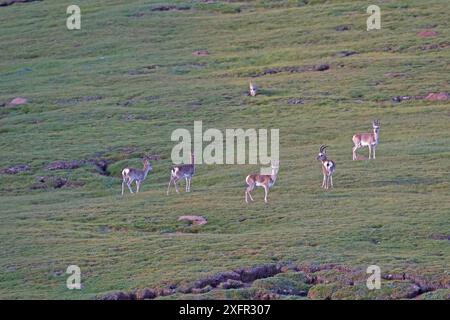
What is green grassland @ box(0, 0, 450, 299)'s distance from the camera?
31.5 meters

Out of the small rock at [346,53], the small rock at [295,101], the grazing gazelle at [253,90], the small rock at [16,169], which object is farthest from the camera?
the small rock at [346,53]

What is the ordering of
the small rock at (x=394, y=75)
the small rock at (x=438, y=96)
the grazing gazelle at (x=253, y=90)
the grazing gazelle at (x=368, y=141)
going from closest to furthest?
the grazing gazelle at (x=368, y=141) → the small rock at (x=438, y=96) → the grazing gazelle at (x=253, y=90) → the small rock at (x=394, y=75)

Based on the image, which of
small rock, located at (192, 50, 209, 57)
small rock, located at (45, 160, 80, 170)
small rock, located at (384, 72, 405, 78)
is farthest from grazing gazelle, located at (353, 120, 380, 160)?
small rock, located at (192, 50, 209, 57)

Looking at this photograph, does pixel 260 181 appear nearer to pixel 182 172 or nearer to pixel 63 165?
pixel 182 172

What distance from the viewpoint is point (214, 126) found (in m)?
54.0

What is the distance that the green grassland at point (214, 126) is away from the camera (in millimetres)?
31516

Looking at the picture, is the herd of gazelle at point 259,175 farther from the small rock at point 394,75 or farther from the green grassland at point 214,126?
the small rock at point 394,75

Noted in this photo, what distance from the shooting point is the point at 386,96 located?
57656mm

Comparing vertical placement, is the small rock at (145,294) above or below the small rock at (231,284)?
below

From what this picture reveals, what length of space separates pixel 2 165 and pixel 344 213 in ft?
65.0

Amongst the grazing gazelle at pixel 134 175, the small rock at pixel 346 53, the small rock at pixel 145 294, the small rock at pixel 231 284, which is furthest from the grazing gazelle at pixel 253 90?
the small rock at pixel 145 294

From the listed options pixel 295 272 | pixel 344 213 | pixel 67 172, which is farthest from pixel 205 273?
pixel 67 172

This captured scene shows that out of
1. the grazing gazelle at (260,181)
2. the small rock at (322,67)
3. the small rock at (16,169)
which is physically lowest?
the grazing gazelle at (260,181)

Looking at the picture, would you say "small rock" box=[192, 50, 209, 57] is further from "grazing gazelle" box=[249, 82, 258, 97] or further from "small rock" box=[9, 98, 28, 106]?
"small rock" box=[9, 98, 28, 106]
